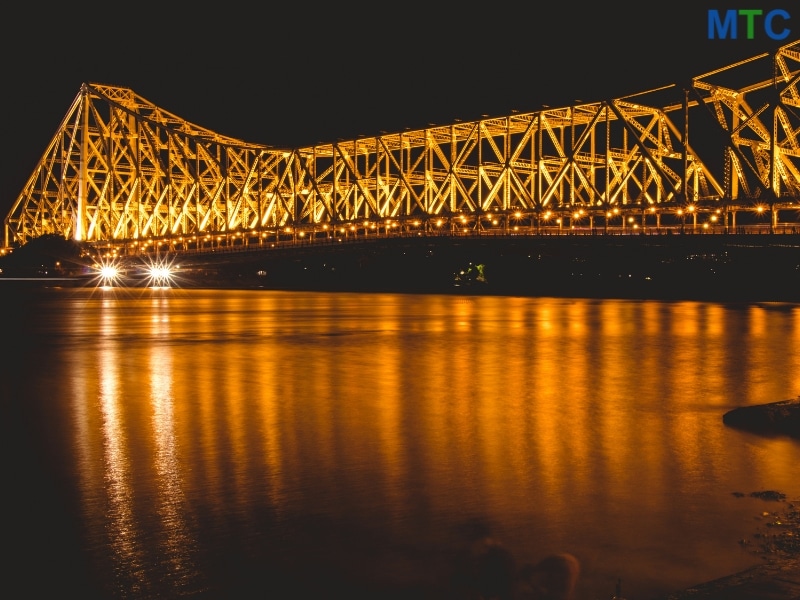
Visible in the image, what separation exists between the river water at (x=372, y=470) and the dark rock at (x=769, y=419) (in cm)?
34

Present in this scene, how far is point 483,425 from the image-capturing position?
12.2 metres

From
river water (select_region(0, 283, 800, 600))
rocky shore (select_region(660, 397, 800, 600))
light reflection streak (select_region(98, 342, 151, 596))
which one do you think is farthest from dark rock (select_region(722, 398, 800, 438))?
light reflection streak (select_region(98, 342, 151, 596))

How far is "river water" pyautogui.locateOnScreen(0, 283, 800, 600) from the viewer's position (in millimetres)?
6484

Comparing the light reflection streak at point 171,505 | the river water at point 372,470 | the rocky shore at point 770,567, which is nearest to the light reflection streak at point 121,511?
the river water at point 372,470

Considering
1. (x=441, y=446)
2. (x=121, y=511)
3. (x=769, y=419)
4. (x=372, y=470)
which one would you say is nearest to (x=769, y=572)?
(x=372, y=470)

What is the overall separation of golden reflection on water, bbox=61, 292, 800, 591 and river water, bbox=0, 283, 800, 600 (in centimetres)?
3

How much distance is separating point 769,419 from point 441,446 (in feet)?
12.9

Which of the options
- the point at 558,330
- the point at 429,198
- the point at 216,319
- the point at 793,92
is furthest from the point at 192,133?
the point at 558,330

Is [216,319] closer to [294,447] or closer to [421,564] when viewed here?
[294,447]

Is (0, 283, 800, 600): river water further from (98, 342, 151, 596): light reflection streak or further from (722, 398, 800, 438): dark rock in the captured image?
(722, 398, 800, 438): dark rock

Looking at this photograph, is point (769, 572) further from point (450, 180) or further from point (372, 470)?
point (450, 180)

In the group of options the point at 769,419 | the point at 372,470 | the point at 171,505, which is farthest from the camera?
the point at 769,419

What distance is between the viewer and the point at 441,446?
10.6 m

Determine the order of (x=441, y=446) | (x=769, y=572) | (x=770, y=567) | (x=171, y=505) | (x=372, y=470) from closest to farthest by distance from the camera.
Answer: (x=769, y=572)
(x=770, y=567)
(x=171, y=505)
(x=372, y=470)
(x=441, y=446)
